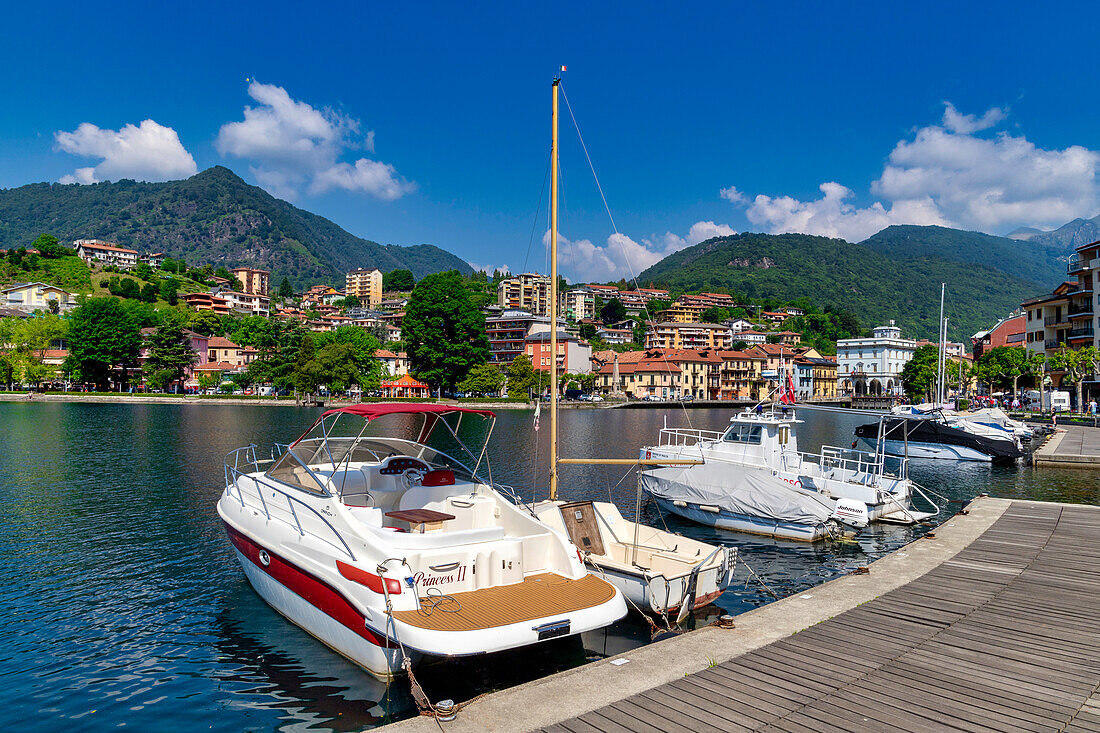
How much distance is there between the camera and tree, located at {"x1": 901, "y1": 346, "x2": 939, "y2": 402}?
307ft

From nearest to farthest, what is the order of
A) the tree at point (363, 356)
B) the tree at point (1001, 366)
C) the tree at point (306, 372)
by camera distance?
the tree at point (1001, 366) < the tree at point (306, 372) < the tree at point (363, 356)

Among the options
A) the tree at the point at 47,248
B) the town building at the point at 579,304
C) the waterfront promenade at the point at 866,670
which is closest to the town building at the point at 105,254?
the tree at the point at 47,248

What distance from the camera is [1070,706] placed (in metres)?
5.97

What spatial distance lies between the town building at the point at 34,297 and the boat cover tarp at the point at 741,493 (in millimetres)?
150071

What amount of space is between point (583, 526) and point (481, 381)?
78677mm

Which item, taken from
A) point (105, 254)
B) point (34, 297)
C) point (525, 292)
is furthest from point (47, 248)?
point (525, 292)

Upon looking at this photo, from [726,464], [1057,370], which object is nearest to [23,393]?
[726,464]

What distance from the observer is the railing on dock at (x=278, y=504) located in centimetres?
970

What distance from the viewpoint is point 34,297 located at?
423ft

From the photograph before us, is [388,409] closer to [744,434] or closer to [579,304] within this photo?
[744,434]

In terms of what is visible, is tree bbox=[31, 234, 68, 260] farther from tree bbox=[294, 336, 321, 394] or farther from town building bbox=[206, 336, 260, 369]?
tree bbox=[294, 336, 321, 394]

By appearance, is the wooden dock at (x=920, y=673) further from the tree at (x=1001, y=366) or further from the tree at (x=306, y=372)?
the tree at (x=306, y=372)

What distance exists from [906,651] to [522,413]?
72.6 m

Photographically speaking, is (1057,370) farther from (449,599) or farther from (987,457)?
(449,599)
